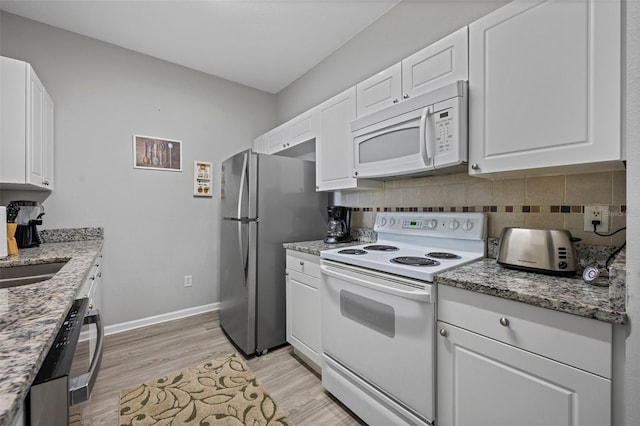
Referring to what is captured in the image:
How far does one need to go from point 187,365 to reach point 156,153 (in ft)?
6.77

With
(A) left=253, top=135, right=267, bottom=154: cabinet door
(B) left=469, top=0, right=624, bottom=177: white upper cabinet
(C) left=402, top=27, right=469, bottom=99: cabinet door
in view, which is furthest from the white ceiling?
(B) left=469, top=0, right=624, bottom=177: white upper cabinet

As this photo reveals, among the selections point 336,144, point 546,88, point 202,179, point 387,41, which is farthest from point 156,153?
point 546,88

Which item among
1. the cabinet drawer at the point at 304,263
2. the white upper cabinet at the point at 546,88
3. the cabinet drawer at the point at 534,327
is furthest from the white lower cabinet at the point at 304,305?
the white upper cabinet at the point at 546,88

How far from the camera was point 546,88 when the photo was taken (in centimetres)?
114

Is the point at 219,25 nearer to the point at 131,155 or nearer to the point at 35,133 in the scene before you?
the point at 131,155

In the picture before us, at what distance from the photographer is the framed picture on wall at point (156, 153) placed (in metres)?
2.74

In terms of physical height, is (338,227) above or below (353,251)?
above

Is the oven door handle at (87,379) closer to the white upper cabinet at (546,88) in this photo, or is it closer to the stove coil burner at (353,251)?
the stove coil burner at (353,251)

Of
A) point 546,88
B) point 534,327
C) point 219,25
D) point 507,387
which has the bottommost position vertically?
point 507,387

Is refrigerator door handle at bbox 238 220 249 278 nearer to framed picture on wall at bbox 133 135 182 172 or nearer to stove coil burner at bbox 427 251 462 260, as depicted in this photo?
framed picture on wall at bbox 133 135 182 172

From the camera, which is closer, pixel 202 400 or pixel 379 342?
pixel 379 342

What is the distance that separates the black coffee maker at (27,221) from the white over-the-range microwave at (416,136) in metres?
2.47

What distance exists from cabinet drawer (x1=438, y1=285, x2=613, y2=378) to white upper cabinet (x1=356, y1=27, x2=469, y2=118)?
112 cm

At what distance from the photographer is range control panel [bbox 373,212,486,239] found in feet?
5.29
